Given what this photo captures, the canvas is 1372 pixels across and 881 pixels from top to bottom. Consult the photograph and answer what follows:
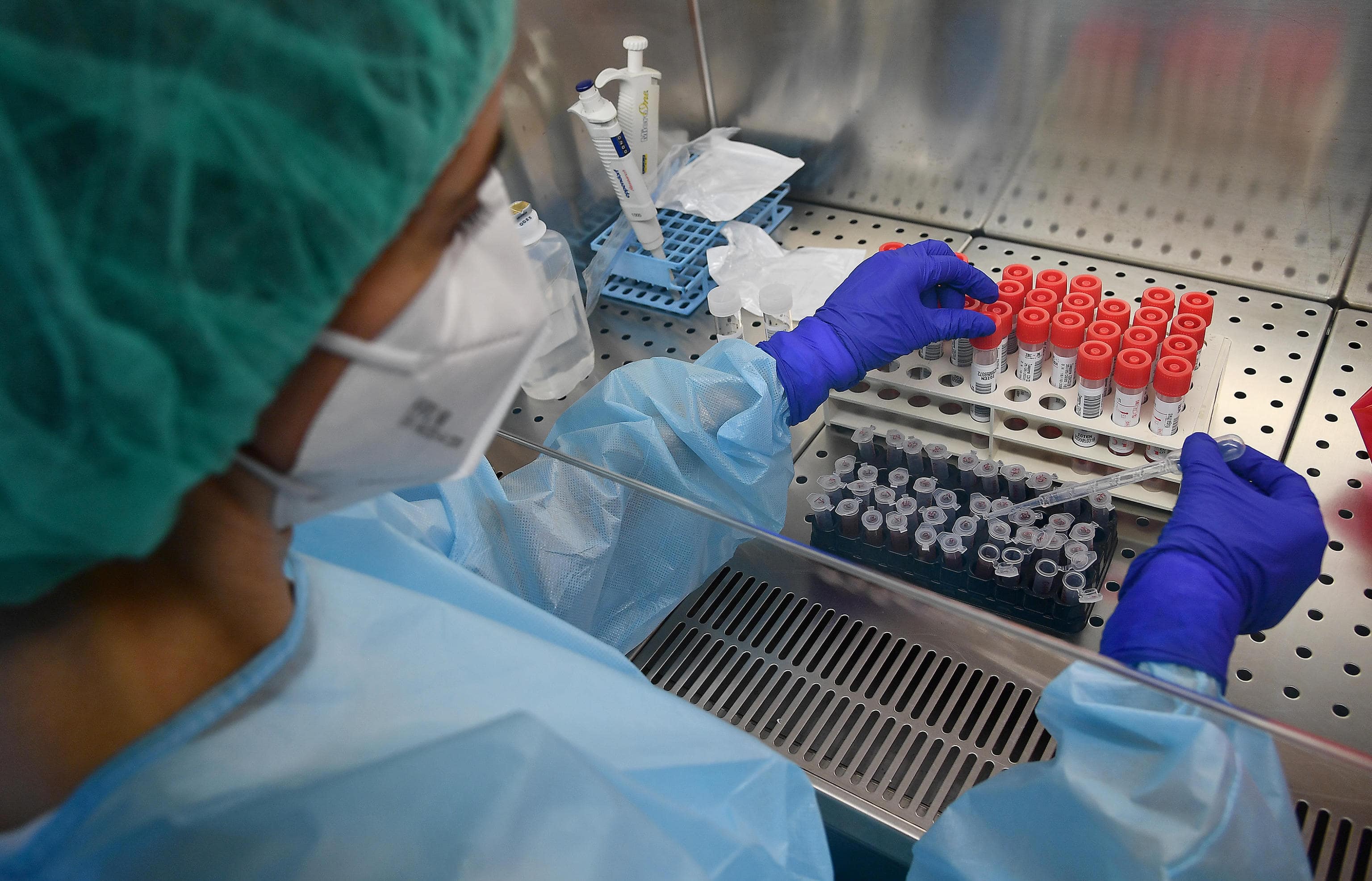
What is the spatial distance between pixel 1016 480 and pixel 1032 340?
0.21 meters

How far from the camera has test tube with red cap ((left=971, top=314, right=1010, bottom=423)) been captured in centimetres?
133

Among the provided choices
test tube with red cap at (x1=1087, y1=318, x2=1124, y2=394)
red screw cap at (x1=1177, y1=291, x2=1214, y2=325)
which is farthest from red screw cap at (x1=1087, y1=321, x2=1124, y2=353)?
red screw cap at (x1=1177, y1=291, x2=1214, y2=325)

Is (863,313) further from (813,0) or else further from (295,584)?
(295,584)

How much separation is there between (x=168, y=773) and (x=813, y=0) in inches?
62.2

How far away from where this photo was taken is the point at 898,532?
1.22 m

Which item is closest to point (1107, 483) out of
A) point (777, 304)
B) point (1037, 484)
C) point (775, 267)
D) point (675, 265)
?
point (1037, 484)

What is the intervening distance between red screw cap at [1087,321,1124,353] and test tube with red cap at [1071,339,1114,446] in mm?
15

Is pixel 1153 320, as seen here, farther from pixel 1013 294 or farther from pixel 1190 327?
pixel 1013 294

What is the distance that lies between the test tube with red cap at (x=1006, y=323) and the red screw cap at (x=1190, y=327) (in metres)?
0.22

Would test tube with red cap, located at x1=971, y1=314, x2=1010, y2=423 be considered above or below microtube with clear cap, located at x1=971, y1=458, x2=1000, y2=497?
above

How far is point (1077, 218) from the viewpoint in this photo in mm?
1644

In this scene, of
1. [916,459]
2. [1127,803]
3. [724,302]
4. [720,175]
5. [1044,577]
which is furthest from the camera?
[720,175]

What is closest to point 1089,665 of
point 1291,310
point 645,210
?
point 1291,310

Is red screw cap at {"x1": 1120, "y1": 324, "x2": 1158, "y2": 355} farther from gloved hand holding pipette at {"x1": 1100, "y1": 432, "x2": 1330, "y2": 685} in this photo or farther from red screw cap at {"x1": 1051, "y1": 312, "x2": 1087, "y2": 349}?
gloved hand holding pipette at {"x1": 1100, "y1": 432, "x2": 1330, "y2": 685}
